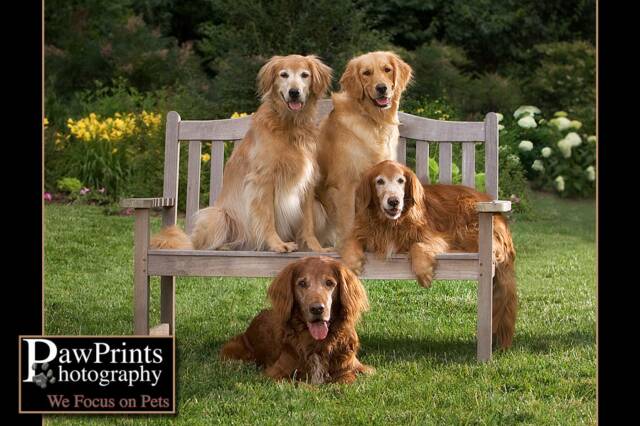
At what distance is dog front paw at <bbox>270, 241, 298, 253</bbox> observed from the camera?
4579mm

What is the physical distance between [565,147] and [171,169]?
265 inches

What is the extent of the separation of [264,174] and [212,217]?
41 cm

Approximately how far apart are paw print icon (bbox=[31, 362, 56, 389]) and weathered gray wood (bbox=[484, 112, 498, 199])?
2480 millimetres

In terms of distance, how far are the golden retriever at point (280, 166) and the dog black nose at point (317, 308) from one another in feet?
2.02

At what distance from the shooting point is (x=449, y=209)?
478cm

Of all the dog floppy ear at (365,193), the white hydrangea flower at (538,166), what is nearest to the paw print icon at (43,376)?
the dog floppy ear at (365,193)

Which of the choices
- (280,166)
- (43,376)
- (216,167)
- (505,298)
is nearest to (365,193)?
(280,166)

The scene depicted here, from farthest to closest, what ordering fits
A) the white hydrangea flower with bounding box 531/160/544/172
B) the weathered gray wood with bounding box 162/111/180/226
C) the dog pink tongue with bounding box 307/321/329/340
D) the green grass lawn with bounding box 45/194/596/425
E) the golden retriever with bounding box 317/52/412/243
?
the white hydrangea flower with bounding box 531/160/544/172
the weathered gray wood with bounding box 162/111/180/226
the golden retriever with bounding box 317/52/412/243
the dog pink tongue with bounding box 307/321/329/340
the green grass lawn with bounding box 45/194/596/425

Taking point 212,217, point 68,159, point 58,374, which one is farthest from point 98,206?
point 58,374

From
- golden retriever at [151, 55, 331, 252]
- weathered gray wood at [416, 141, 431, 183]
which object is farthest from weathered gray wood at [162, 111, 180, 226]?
weathered gray wood at [416, 141, 431, 183]

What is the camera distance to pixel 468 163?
523 cm

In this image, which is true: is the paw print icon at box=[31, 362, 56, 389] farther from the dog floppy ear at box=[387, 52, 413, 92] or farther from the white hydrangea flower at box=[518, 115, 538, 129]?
the white hydrangea flower at box=[518, 115, 538, 129]

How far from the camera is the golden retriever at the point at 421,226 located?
14.5 ft

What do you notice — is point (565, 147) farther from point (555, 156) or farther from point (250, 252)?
point (250, 252)
